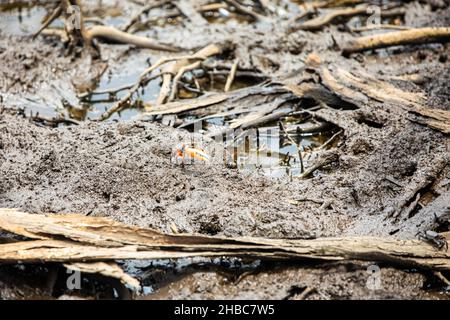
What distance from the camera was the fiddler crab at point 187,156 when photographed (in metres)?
4.86

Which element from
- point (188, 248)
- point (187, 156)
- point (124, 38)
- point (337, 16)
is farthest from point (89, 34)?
point (188, 248)

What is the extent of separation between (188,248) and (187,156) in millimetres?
1245

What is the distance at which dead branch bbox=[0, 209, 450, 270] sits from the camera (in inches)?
147

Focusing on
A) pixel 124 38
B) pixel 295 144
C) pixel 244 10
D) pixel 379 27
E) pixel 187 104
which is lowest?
pixel 295 144

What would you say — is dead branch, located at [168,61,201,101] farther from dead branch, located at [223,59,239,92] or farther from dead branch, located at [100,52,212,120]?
dead branch, located at [223,59,239,92]

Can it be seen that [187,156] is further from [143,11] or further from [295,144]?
[143,11]

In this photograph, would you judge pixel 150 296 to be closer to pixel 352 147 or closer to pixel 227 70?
pixel 352 147

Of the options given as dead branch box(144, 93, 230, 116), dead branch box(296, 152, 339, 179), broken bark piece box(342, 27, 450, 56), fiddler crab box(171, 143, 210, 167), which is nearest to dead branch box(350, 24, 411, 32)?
broken bark piece box(342, 27, 450, 56)

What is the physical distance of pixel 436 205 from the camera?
4.23 m

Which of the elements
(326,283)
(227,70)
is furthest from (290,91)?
(326,283)

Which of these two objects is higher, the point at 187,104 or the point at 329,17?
the point at 329,17

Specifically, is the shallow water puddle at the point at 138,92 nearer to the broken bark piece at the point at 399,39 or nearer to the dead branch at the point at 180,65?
the dead branch at the point at 180,65

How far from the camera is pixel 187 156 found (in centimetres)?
489

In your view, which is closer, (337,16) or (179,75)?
(179,75)
